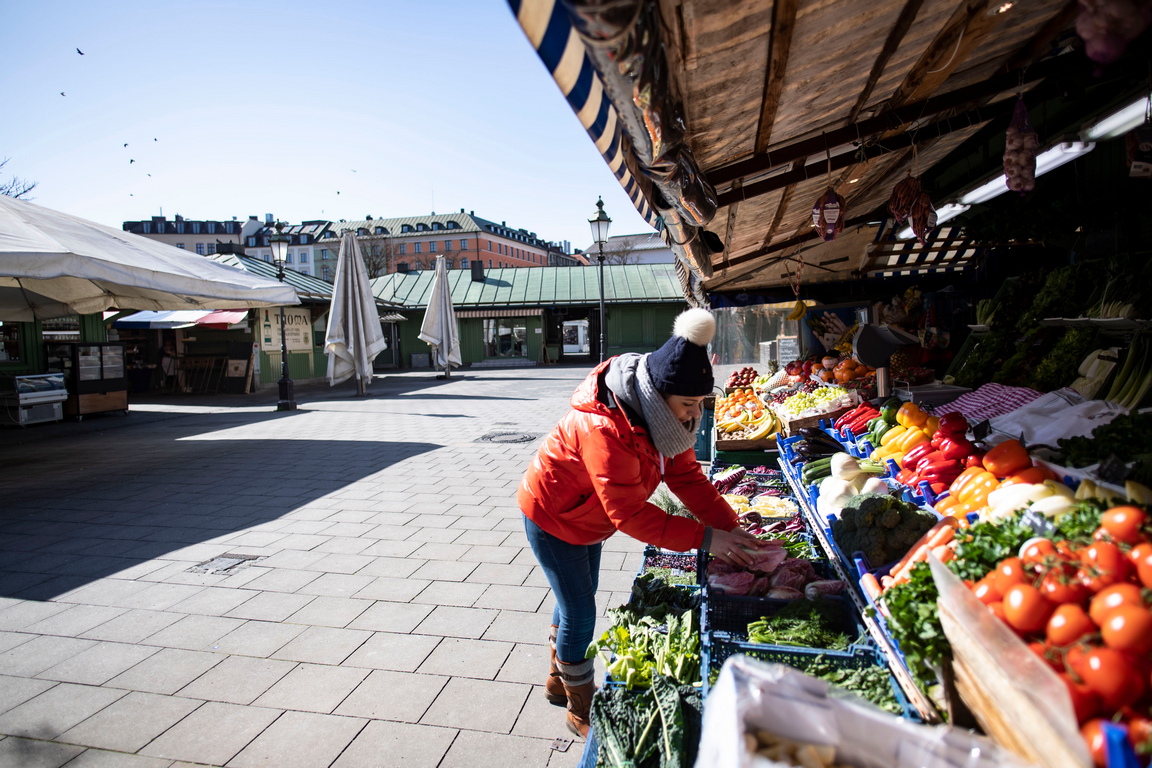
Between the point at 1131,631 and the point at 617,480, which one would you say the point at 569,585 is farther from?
the point at 1131,631

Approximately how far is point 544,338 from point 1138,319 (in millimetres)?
27592

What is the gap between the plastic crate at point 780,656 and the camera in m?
2.22

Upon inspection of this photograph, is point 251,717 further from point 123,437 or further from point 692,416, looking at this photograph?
point 123,437

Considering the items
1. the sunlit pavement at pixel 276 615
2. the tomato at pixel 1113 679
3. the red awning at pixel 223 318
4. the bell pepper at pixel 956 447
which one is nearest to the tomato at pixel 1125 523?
the tomato at pixel 1113 679

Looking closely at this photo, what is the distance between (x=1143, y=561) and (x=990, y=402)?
3.02 metres

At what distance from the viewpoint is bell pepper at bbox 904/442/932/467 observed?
11.1 feet

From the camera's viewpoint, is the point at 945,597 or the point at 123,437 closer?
the point at 945,597

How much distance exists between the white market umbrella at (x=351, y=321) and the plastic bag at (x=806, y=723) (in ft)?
50.9

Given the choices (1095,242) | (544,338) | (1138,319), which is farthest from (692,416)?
(544,338)

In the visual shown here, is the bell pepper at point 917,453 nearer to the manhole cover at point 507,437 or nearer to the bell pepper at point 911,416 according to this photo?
the bell pepper at point 911,416

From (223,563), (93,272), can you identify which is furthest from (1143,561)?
(93,272)

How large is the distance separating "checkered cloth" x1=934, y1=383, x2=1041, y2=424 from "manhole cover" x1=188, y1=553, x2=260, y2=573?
17.9 feet

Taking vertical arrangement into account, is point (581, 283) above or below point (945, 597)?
above

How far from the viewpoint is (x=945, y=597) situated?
1497 mm
